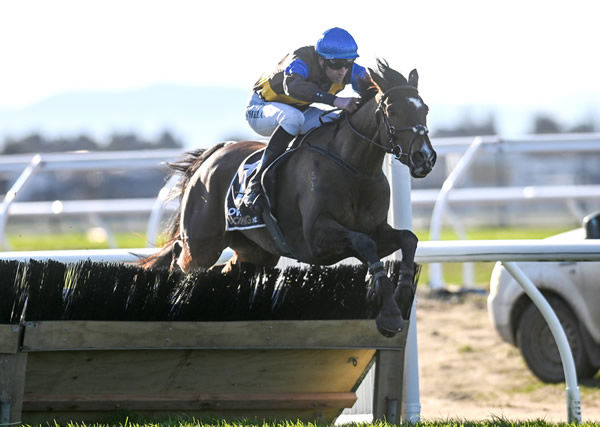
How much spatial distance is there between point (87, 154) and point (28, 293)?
17.5ft

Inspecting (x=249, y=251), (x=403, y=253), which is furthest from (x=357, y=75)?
(x=249, y=251)

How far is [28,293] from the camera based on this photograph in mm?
4086

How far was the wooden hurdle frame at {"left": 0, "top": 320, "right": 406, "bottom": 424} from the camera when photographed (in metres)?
4.05

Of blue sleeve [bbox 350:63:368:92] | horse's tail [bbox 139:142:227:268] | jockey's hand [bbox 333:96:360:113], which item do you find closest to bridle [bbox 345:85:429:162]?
jockey's hand [bbox 333:96:360:113]

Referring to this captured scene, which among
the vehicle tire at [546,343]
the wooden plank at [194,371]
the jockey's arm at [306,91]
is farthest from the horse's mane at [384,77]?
the vehicle tire at [546,343]

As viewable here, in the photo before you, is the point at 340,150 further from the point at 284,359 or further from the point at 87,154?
the point at 87,154

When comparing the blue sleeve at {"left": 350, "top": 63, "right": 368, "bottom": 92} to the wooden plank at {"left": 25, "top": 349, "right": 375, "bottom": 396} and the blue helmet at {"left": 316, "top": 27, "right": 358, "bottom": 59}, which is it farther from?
the wooden plank at {"left": 25, "top": 349, "right": 375, "bottom": 396}

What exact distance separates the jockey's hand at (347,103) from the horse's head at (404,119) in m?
0.18

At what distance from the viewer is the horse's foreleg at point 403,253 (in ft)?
14.4

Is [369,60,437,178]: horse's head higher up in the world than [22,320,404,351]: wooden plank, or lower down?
higher up

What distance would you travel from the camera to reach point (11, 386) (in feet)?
12.9

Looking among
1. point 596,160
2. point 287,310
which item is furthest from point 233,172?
point 596,160

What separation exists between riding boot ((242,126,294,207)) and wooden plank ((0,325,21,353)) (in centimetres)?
152

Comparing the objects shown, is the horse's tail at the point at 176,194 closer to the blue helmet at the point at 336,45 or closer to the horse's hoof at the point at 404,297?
the blue helmet at the point at 336,45
